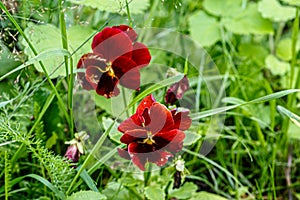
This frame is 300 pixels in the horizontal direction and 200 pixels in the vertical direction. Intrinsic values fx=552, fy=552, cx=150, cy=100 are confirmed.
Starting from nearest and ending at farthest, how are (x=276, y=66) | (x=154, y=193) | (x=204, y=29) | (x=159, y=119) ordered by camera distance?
(x=159, y=119), (x=154, y=193), (x=276, y=66), (x=204, y=29)

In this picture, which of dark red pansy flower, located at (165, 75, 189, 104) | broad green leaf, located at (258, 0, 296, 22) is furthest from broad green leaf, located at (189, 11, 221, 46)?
dark red pansy flower, located at (165, 75, 189, 104)

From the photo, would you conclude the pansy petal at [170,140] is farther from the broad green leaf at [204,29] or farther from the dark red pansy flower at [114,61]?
the broad green leaf at [204,29]

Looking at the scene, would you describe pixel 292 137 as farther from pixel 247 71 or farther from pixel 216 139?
pixel 247 71

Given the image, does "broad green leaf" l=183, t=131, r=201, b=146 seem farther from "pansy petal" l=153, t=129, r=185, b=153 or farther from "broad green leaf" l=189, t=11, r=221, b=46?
"broad green leaf" l=189, t=11, r=221, b=46

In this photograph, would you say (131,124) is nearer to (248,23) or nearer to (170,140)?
(170,140)

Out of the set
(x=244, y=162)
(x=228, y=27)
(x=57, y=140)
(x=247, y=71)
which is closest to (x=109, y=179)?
(x=57, y=140)

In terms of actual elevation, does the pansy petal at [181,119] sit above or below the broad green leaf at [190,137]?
above

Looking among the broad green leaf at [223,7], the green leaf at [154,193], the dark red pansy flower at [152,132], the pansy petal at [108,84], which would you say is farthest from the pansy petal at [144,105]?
the broad green leaf at [223,7]

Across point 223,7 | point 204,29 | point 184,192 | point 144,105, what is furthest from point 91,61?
point 223,7
